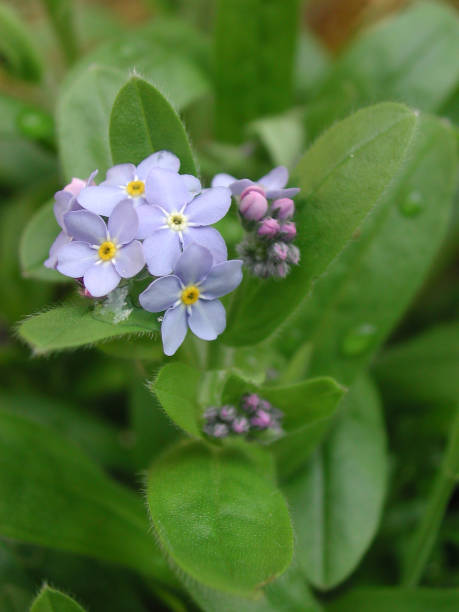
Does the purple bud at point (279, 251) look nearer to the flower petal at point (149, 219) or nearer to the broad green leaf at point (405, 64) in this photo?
the flower petal at point (149, 219)

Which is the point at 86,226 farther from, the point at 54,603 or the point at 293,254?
the point at 54,603

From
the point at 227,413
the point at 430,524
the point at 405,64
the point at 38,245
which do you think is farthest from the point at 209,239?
the point at 405,64

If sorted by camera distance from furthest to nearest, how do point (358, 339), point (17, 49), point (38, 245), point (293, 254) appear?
point (17, 49) < point (358, 339) < point (38, 245) < point (293, 254)

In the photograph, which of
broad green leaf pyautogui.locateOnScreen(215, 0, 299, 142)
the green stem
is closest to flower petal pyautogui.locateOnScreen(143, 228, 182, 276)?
the green stem

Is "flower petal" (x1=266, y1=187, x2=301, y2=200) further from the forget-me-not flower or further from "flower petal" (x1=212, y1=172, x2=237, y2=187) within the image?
the forget-me-not flower

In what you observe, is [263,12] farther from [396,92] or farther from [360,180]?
[360,180]

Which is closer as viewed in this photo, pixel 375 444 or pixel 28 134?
pixel 375 444

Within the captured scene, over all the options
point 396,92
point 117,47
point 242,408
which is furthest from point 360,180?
point 117,47
